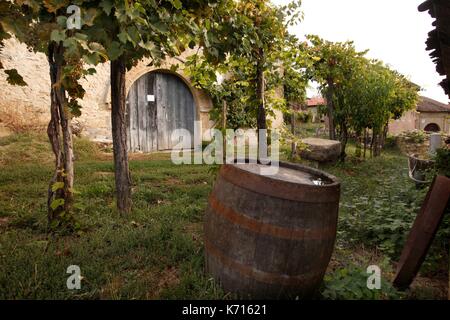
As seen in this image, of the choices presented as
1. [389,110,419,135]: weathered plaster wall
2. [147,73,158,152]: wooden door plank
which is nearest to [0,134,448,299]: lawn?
[147,73,158,152]: wooden door plank

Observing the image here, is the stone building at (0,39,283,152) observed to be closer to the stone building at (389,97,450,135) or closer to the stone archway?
the stone building at (389,97,450,135)

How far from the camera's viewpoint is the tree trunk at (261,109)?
15.3ft

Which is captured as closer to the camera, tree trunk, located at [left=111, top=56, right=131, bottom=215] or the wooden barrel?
the wooden barrel

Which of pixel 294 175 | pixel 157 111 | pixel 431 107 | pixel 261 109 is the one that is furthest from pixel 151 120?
pixel 431 107

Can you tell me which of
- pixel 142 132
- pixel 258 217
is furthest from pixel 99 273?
pixel 142 132

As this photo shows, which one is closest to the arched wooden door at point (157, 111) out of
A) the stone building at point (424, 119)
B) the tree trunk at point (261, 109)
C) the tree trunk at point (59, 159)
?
the tree trunk at point (261, 109)

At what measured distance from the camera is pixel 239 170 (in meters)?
2.26

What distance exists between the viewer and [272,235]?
2.10 m

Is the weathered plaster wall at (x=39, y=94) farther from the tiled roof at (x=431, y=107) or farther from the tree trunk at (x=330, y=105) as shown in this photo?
the tiled roof at (x=431, y=107)

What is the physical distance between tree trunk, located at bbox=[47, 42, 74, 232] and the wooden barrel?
181 centimetres

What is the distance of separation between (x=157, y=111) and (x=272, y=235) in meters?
8.73

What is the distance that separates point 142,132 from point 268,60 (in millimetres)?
6206

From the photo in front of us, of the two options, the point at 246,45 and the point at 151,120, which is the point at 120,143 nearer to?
the point at 246,45

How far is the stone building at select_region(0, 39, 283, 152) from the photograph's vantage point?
7766 millimetres
